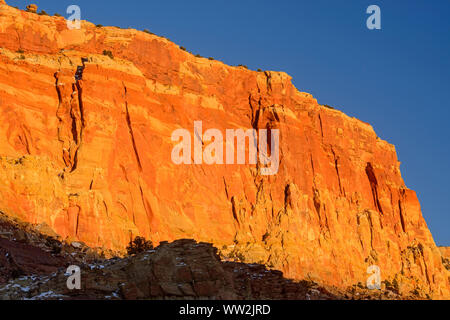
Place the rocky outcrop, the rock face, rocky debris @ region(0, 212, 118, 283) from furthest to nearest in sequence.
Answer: the rock face < rocky debris @ region(0, 212, 118, 283) < the rocky outcrop

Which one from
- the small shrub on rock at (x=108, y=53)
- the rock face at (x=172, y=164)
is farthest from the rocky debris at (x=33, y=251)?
the small shrub on rock at (x=108, y=53)

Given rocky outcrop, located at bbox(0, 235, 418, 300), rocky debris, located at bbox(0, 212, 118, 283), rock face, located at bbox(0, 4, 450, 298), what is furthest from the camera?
rock face, located at bbox(0, 4, 450, 298)

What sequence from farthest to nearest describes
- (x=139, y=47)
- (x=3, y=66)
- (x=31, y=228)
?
1. (x=139, y=47)
2. (x=3, y=66)
3. (x=31, y=228)

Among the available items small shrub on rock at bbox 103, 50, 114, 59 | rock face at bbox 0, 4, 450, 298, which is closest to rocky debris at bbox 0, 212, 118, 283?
rock face at bbox 0, 4, 450, 298

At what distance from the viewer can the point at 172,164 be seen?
68.6 m

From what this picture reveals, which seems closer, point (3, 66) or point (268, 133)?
point (3, 66)

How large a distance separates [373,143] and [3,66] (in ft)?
160

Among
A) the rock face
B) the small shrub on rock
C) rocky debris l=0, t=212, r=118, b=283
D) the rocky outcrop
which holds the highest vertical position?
the small shrub on rock

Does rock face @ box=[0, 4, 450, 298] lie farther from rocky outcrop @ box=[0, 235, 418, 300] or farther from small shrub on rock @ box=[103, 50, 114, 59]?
rocky outcrop @ box=[0, 235, 418, 300]

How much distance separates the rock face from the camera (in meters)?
58.4

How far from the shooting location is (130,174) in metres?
64.1

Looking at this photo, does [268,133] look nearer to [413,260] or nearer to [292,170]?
[292,170]
